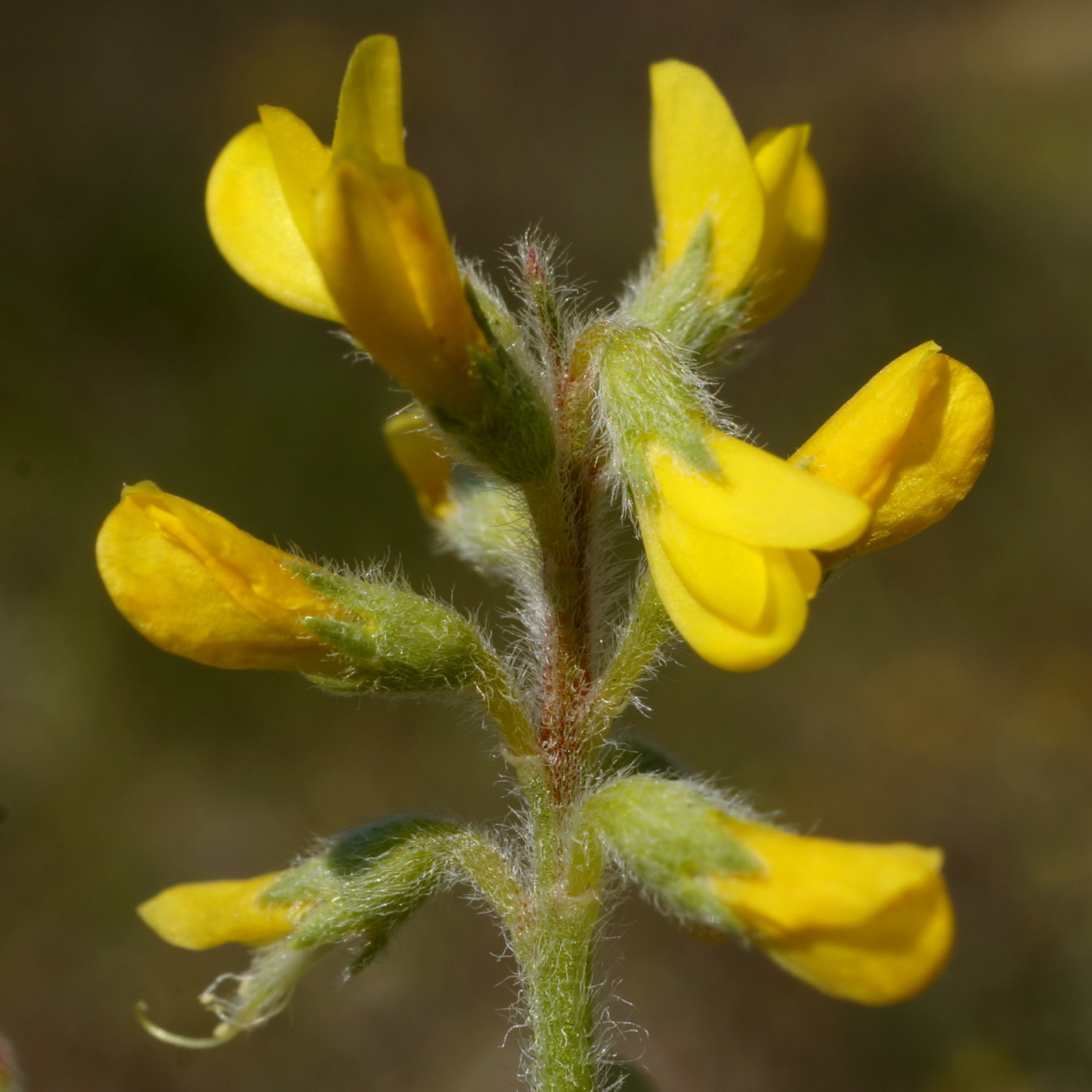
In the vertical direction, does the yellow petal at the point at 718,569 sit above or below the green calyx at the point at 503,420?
below

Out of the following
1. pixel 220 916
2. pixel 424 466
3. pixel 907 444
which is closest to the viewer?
pixel 907 444

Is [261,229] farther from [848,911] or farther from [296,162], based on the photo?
[848,911]

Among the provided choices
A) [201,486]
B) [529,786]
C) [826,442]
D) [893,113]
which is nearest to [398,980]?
[201,486]

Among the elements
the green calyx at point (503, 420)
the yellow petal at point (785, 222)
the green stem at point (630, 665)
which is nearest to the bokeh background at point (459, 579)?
the yellow petal at point (785, 222)

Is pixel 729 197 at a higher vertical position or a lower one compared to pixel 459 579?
higher

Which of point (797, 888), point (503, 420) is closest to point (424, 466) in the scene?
point (503, 420)

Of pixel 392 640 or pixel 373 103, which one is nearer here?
pixel 373 103

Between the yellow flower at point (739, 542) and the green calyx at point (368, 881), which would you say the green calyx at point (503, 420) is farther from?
the green calyx at point (368, 881)

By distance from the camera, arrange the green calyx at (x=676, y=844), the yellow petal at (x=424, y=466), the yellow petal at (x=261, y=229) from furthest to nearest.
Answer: the yellow petal at (x=424, y=466), the yellow petal at (x=261, y=229), the green calyx at (x=676, y=844)
